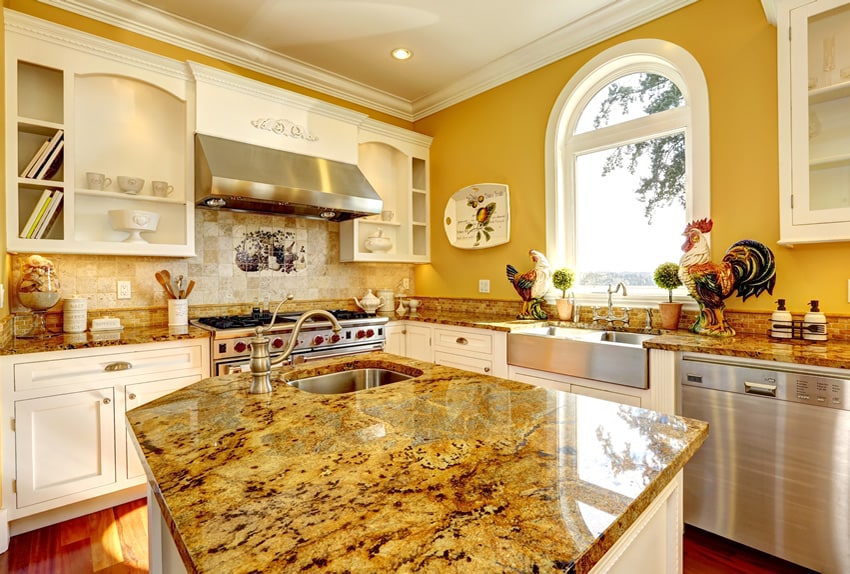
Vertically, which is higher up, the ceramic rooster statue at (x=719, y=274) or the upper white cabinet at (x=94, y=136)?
the upper white cabinet at (x=94, y=136)

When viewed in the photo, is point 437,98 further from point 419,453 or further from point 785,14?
point 419,453

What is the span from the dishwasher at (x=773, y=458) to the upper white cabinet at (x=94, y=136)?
300 centimetres

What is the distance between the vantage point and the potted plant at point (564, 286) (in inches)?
114

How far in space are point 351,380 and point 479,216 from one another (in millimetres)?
2314

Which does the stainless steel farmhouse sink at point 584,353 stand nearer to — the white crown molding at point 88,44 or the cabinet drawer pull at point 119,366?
the cabinet drawer pull at point 119,366

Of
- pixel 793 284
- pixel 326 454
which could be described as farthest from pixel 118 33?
pixel 793 284

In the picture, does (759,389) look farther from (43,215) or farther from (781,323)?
(43,215)

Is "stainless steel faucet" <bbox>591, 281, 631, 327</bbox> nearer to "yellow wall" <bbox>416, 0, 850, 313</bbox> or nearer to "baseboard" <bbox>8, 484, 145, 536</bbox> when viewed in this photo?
"yellow wall" <bbox>416, 0, 850, 313</bbox>

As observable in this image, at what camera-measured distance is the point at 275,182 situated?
269 centimetres

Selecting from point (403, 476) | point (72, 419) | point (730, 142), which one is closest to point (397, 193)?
point (730, 142)

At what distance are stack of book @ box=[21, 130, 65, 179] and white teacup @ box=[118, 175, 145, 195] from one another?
11.7 inches

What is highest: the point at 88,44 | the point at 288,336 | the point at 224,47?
the point at 224,47

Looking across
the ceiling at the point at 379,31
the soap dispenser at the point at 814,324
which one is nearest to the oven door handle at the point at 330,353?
the ceiling at the point at 379,31

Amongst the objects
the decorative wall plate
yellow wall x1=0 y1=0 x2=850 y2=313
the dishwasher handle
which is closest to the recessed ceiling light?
yellow wall x1=0 y1=0 x2=850 y2=313
